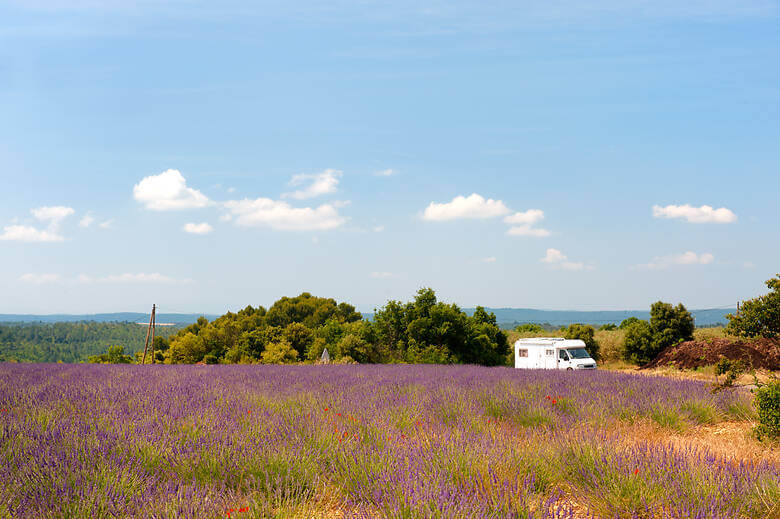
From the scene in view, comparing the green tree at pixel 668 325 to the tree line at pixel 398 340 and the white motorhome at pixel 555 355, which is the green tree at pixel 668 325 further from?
the tree line at pixel 398 340

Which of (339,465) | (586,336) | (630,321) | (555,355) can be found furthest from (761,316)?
(630,321)

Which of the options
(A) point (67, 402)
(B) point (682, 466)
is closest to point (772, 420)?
(B) point (682, 466)

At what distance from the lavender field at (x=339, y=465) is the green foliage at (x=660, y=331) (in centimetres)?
2225

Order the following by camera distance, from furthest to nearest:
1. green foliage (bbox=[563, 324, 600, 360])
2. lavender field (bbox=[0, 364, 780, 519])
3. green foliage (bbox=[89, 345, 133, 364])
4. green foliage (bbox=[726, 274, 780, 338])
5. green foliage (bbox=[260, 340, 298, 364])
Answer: green foliage (bbox=[89, 345, 133, 364]) → green foliage (bbox=[563, 324, 600, 360]) → green foliage (bbox=[260, 340, 298, 364]) → green foliage (bbox=[726, 274, 780, 338]) → lavender field (bbox=[0, 364, 780, 519])

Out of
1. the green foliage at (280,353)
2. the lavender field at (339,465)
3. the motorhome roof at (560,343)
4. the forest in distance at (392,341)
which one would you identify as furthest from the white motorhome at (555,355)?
the lavender field at (339,465)

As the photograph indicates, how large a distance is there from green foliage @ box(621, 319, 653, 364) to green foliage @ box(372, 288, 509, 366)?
22.0 feet

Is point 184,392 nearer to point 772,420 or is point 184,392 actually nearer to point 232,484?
point 232,484

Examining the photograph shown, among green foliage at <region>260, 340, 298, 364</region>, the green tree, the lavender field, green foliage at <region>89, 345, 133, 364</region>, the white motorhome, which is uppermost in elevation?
the green tree

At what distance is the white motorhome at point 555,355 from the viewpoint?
20.7 m

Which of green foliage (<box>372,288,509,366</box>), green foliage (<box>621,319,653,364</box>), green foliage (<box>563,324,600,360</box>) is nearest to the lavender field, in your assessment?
green foliage (<box>372,288,509,366</box>)

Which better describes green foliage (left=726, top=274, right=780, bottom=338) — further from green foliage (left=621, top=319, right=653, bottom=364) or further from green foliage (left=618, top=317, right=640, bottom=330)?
green foliage (left=618, top=317, right=640, bottom=330)

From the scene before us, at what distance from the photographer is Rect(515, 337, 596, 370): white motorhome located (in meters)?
20.7

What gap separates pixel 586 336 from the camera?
99.7 ft

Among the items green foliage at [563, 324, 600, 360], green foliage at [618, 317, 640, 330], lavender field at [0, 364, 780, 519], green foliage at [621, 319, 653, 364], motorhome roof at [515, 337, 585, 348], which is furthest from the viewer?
green foliage at [618, 317, 640, 330]
